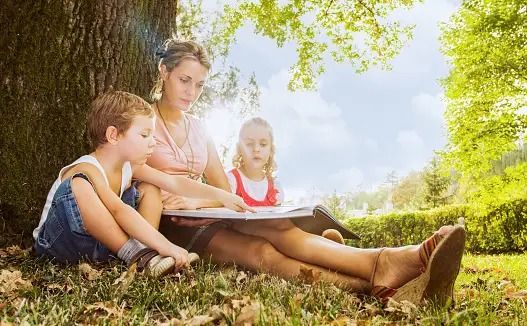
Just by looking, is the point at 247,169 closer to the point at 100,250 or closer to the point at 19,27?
the point at 100,250

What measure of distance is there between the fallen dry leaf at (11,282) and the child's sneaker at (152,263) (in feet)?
1.72

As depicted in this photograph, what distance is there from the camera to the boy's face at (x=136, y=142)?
10.3ft

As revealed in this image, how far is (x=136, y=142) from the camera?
3.15m

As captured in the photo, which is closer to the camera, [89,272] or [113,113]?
[89,272]

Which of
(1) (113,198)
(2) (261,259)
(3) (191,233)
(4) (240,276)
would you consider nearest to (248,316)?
(4) (240,276)

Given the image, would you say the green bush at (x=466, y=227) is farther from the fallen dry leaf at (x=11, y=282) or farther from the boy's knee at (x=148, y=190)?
the fallen dry leaf at (x=11, y=282)

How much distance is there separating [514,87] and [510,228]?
3.85 meters

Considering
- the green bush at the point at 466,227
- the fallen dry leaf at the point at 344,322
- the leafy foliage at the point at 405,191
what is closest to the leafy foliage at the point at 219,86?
the green bush at the point at 466,227

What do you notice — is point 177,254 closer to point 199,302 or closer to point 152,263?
point 152,263

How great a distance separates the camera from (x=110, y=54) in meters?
3.88

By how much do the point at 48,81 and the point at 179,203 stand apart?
1.36m

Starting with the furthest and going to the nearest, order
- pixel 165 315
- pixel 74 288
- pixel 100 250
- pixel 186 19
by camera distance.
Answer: pixel 186 19
pixel 100 250
pixel 74 288
pixel 165 315

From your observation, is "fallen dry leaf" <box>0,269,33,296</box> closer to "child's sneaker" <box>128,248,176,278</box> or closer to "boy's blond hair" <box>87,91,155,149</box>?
"child's sneaker" <box>128,248,176,278</box>

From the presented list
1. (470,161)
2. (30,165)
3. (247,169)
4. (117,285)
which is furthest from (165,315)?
(470,161)
